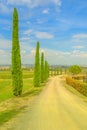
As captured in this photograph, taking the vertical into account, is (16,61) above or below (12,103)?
above

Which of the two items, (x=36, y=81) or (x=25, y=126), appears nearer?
(x=25, y=126)

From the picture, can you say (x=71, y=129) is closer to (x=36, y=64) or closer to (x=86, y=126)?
(x=86, y=126)

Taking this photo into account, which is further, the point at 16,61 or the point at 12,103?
the point at 16,61

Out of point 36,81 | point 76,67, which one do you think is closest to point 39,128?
point 36,81

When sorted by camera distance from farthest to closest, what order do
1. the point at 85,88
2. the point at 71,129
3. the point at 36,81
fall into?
the point at 36,81 < the point at 85,88 < the point at 71,129

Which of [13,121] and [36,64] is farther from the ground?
[36,64]

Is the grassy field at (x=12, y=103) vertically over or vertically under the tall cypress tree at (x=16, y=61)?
under

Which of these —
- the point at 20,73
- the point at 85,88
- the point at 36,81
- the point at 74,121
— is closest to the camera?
the point at 74,121

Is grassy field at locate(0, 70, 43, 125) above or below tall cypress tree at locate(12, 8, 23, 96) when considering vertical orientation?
below

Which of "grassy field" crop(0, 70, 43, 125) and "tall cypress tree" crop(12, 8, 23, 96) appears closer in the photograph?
"grassy field" crop(0, 70, 43, 125)

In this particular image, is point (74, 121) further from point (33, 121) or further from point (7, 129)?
point (7, 129)

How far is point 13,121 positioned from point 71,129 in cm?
338

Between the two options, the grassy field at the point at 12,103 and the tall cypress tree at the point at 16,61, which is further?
the tall cypress tree at the point at 16,61

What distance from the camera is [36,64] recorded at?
48062 millimetres
